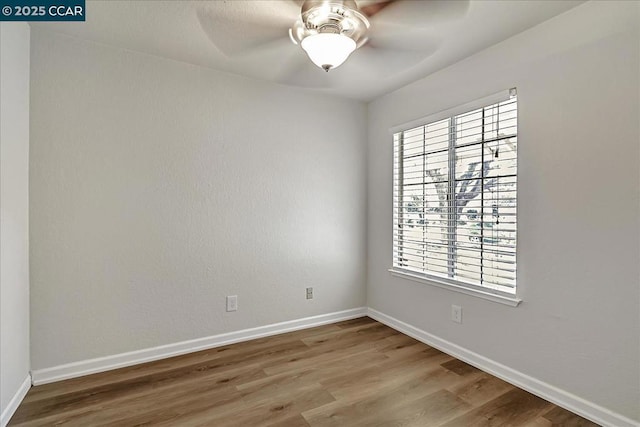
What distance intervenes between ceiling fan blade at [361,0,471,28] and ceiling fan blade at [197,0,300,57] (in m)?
0.50

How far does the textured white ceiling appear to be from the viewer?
1833 millimetres

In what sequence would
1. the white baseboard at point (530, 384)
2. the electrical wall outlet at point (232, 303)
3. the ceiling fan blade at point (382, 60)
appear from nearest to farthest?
1. the white baseboard at point (530, 384)
2. the ceiling fan blade at point (382, 60)
3. the electrical wall outlet at point (232, 303)

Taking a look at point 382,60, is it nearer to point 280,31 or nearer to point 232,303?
point 280,31

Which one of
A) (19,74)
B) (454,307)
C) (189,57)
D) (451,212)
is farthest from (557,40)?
(19,74)

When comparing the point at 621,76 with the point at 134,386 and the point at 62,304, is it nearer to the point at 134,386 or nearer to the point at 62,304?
the point at 134,386

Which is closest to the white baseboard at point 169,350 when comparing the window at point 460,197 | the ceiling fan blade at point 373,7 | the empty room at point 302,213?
the empty room at point 302,213

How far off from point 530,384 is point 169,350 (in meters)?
2.61

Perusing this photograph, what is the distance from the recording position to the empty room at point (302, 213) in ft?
5.81

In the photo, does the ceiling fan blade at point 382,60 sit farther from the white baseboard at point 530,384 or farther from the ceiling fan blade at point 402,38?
the white baseboard at point 530,384

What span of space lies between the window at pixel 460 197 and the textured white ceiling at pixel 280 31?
458mm

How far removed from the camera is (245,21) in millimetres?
1964

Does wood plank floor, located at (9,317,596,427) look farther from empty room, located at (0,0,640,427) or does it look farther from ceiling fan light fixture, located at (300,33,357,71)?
ceiling fan light fixture, located at (300,33,357,71)

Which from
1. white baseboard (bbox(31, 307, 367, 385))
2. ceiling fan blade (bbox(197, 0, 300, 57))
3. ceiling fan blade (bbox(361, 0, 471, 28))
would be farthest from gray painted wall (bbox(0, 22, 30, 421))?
ceiling fan blade (bbox(361, 0, 471, 28))

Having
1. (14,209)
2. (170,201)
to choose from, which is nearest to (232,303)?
(170,201)
